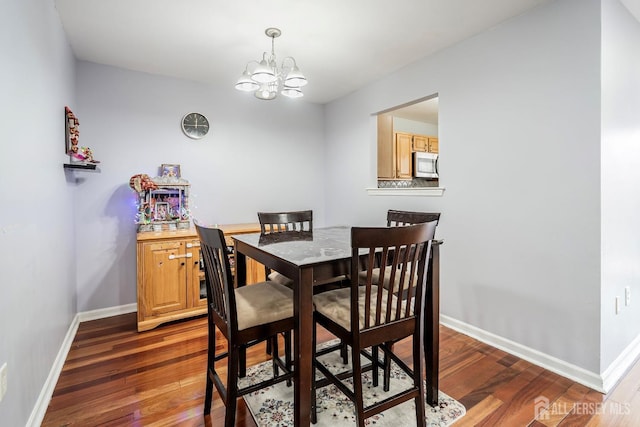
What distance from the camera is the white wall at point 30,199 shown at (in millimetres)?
1271

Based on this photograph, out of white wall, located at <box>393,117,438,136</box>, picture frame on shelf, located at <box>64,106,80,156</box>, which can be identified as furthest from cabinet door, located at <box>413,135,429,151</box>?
picture frame on shelf, located at <box>64,106,80,156</box>

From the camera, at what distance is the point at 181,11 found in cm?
212

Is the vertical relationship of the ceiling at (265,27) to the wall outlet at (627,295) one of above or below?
above

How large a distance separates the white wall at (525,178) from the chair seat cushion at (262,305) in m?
1.64

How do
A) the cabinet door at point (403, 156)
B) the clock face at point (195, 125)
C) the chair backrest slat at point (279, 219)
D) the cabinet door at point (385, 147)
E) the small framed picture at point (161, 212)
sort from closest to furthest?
the chair backrest slat at point (279, 219) → the small framed picture at point (161, 212) → the clock face at point (195, 125) → the cabinet door at point (385, 147) → the cabinet door at point (403, 156)

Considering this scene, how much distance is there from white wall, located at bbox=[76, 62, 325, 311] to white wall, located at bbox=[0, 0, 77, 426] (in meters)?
0.68

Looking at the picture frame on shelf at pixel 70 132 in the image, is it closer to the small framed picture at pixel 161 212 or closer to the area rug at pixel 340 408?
the small framed picture at pixel 161 212

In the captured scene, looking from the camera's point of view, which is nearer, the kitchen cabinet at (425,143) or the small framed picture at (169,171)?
the small framed picture at (169,171)

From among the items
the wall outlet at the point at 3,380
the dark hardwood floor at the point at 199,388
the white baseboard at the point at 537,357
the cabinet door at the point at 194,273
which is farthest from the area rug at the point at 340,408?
the cabinet door at the point at 194,273

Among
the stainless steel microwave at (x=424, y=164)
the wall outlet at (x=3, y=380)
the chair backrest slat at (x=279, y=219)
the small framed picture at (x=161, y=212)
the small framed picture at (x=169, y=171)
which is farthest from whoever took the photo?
the stainless steel microwave at (x=424, y=164)

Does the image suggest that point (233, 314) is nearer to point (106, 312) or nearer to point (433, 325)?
point (433, 325)

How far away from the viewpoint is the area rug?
161 cm

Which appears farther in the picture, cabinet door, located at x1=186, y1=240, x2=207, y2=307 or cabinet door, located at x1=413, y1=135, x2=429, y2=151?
cabinet door, located at x1=413, y1=135, x2=429, y2=151

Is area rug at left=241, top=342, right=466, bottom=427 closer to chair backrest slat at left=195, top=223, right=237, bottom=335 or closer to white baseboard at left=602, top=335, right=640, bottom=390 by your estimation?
chair backrest slat at left=195, top=223, right=237, bottom=335
